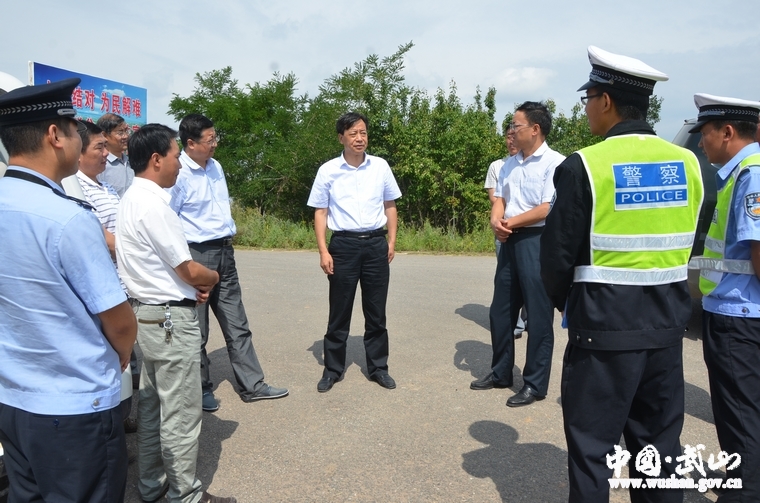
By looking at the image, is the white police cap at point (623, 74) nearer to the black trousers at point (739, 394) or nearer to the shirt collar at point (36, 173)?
the black trousers at point (739, 394)

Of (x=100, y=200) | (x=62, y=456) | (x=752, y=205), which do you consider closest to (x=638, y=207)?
(x=752, y=205)

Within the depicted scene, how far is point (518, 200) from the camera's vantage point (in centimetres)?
473

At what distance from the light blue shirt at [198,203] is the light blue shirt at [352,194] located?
2.63 feet

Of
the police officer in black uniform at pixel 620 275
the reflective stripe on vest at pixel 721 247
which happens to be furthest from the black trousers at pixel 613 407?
the reflective stripe on vest at pixel 721 247

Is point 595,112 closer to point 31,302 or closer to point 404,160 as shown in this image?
point 31,302

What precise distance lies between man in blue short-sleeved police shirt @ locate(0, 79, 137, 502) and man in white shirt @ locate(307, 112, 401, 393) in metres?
2.90

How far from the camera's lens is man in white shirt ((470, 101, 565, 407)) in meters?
4.54

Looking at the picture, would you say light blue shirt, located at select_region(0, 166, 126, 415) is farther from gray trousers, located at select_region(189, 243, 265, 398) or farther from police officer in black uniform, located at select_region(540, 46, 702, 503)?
gray trousers, located at select_region(189, 243, 265, 398)

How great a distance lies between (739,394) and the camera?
2799mm

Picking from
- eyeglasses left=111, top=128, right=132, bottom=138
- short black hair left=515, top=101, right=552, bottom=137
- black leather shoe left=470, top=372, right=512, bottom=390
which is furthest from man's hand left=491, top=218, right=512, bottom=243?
eyeglasses left=111, top=128, right=132, bottom=138

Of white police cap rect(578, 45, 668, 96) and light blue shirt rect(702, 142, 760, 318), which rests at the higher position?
white police cap rect(578, 45, 668, 96)

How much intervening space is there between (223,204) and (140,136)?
148 centimetres

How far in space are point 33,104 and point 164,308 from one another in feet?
4.49

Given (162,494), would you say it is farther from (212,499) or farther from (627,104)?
(627,104)
